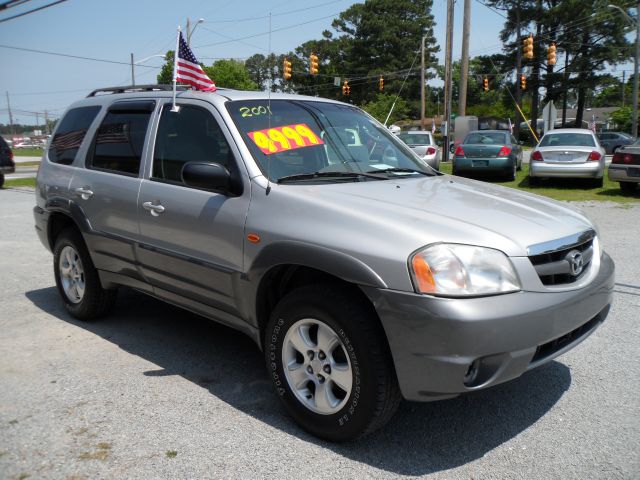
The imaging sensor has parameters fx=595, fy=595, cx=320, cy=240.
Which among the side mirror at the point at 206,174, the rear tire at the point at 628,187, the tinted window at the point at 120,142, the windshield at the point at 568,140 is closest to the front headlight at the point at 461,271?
the side mirror at the point at 206,174

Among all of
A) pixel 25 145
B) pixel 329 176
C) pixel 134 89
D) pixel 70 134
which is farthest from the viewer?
pixel 25 145

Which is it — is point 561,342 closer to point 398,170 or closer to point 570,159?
point 398,170

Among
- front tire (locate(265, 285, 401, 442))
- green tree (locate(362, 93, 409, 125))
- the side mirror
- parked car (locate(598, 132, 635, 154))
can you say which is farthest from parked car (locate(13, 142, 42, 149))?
front tire (locate(265, 285, 401, 442))

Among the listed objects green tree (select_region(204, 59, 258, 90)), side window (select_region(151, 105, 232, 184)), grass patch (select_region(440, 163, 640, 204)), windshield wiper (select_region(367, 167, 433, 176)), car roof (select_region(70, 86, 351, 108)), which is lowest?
grass patch (select_region(440, 163, 640, 204))

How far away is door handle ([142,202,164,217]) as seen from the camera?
3921 millimetres

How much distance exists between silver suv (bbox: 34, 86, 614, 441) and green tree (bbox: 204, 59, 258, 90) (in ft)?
233

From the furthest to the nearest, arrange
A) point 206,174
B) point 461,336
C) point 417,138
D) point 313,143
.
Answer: point 417,138
point 313,143
point 206,174
point 461,336

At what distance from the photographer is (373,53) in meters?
65.2

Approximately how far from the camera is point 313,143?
3787 millimetres

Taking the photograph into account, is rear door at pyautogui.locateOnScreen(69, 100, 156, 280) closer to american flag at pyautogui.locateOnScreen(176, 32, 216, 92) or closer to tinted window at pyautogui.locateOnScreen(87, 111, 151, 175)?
tinted window at pyautogui.locateOnScreen(87, 111, 151, 175)

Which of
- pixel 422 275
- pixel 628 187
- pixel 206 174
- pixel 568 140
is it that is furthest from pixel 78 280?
pixel 568 140

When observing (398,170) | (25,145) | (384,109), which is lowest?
(25,145)

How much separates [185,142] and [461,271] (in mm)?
2178

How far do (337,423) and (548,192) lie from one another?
12381 mm
